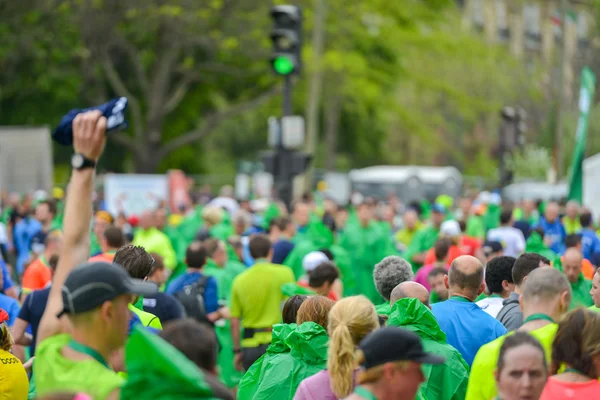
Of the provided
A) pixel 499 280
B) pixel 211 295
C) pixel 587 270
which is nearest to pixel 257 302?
pixel 211 295

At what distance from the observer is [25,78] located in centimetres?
3606

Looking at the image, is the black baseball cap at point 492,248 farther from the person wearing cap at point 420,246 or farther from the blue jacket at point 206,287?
the blue jacket at point 206,287

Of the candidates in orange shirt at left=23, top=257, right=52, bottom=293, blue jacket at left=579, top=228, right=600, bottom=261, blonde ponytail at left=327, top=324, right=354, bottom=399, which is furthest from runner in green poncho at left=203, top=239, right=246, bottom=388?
blonde ponytail at left=327, top=324, right=354, bottom=399

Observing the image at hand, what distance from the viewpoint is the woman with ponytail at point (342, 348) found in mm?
5188

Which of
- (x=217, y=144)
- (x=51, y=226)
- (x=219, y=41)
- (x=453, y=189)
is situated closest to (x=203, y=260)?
(x=51, y=226)

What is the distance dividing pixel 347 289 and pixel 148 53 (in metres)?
26.2

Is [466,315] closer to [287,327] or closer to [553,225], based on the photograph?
[287,327]

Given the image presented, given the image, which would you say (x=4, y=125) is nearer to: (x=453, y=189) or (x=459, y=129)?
(x=453, y=189)

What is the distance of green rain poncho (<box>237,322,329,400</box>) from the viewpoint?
6371mm

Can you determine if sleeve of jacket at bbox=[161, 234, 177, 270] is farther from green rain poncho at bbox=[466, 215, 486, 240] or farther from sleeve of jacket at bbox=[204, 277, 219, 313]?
green rain poncho at bbox=[466, 215, 486, 240]

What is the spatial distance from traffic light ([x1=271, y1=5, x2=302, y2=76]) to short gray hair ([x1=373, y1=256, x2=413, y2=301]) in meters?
9.24

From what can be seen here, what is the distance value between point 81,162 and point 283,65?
12.6m

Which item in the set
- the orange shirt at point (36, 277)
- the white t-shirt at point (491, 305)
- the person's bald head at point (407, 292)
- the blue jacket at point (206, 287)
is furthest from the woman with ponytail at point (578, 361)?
the orange shirt at point (36, 277)

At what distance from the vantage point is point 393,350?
4.39m
